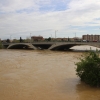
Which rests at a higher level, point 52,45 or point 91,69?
point 52,45

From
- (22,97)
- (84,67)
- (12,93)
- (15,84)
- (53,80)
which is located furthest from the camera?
(53,80)

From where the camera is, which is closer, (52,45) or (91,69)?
(91,69)

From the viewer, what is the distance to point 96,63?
492 inches

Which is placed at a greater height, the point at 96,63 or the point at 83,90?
the point at 96,63

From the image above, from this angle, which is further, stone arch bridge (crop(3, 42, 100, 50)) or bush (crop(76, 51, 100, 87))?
stone arch bridge (crop(3, 42, 100, 50))

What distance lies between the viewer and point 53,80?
1491 centimetres

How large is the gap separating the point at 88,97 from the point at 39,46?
2108 inches

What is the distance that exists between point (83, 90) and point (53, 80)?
3341mm

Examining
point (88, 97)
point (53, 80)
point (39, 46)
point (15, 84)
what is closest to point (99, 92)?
point (88, 97)

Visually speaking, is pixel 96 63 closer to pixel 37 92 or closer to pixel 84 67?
pixel 84 67

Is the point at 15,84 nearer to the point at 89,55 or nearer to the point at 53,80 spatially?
the point at 53,80

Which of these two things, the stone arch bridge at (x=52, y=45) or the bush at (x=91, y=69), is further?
the stone arch bridge at (x=52, y=45)

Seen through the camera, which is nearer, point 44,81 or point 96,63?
point 96,63

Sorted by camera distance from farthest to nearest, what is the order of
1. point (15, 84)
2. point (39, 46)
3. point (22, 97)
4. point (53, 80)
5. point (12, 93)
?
point (39, 46), point (53, 80), point (15, 84), point (12, 93), point (22, 97)
